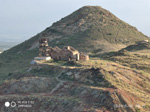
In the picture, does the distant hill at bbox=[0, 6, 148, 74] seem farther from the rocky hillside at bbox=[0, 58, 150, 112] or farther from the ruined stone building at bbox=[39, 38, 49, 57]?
the rocky hillside at bbox=[0, 58, 150, 112]

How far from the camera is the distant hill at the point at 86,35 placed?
72.0 meters

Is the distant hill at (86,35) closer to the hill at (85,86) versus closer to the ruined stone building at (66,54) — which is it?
the hill at (85,86)

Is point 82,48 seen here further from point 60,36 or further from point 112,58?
point 112,58

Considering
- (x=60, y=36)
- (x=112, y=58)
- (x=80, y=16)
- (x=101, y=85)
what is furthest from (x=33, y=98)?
(x=80, y=16)

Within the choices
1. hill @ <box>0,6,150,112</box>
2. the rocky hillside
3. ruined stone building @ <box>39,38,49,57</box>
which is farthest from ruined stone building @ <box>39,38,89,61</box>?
the rocky hillside

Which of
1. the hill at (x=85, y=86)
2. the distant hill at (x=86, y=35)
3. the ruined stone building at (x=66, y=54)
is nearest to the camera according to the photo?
the hill at (x=85, y=86)

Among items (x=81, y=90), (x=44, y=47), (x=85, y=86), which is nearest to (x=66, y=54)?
(x=44, y=47)

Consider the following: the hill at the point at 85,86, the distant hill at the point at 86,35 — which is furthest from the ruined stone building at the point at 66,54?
the distant hill at the point at 86,35

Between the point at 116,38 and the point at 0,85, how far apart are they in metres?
52.0

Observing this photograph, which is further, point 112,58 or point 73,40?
point 73,40

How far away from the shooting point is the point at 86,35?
78.9m

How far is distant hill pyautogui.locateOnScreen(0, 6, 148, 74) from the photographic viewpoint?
7200 cm

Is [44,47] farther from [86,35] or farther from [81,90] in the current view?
[86,35]

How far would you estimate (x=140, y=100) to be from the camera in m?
27.1
